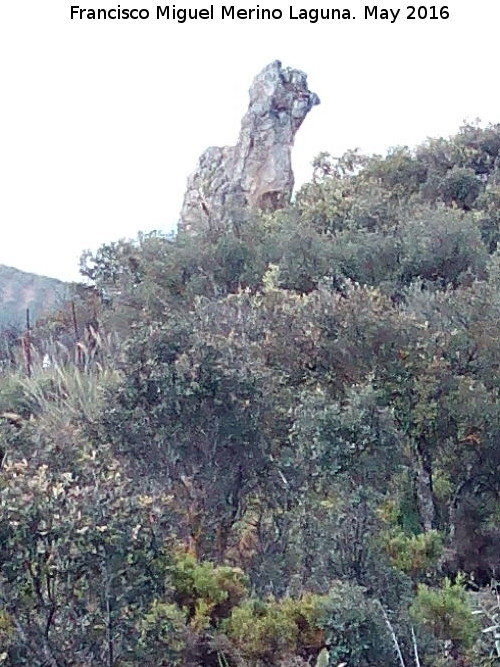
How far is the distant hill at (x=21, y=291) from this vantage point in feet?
107

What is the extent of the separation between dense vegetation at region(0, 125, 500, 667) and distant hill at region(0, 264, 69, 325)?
22288 millimetres

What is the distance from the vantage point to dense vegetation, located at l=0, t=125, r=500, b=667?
4.48m

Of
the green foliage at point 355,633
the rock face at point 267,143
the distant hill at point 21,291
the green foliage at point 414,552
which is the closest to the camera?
the green foliage at point 355,633

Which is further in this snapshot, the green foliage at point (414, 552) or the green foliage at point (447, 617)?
the green foliage at point (414, 552)

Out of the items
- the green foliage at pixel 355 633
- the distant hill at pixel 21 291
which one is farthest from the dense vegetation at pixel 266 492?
the distant hill at pixel 21 291

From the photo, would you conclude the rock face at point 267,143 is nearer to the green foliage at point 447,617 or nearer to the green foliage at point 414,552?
the green foliage at point 414,552

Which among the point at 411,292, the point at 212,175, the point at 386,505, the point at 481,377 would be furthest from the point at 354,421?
the point at 212,175

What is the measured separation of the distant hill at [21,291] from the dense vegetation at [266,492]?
22.3 meters

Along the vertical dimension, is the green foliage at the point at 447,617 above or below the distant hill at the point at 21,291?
below

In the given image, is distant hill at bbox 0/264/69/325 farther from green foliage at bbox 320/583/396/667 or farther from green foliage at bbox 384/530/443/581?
green foliage at bbox 320/583/396/667

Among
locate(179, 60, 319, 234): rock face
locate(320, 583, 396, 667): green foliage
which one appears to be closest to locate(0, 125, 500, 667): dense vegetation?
locate(320, 583, 396, 667): green foliage

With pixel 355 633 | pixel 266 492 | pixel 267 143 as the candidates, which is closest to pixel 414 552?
pixel 266 492

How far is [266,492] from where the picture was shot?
22.9ft

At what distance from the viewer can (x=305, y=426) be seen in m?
6.41
